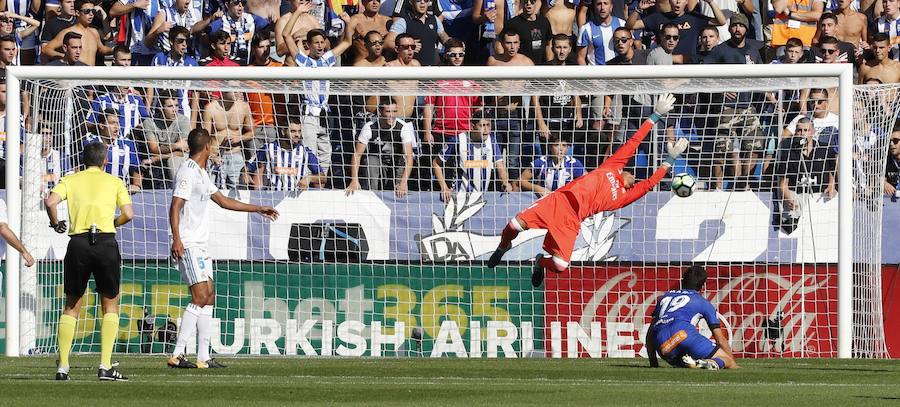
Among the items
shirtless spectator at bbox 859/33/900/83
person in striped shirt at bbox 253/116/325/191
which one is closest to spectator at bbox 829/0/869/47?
shirtless spectator at bbox 859/33/900/83

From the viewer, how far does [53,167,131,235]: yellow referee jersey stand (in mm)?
11461

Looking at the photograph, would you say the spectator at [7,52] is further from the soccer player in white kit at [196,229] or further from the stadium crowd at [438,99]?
the soccer player in white kit at [196,229]

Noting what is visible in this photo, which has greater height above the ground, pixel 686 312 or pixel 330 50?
pixel 330 50

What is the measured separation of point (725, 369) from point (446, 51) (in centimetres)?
766

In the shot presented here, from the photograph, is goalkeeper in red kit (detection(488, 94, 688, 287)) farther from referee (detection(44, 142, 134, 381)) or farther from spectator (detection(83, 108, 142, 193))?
referee (detection(44, 142, 134, 381))

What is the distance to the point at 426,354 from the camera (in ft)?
58.1

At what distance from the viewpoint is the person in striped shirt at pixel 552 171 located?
61.0ft

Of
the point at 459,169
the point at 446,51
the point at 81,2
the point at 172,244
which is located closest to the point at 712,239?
the point at 459,169

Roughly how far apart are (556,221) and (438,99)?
10.8 feet

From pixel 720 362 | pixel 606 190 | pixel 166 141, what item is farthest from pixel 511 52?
pixel 720 362

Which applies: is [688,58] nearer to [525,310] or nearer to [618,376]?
[525,310]

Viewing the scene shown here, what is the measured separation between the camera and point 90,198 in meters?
11.5

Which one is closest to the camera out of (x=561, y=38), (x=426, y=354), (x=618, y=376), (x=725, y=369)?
(x=618, y=376)

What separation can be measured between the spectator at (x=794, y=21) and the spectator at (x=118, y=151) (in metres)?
8.98
